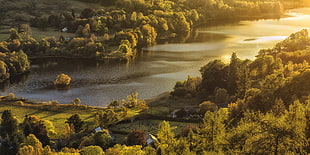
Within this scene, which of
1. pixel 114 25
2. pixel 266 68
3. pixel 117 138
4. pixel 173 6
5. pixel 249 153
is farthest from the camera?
pixel 173 6

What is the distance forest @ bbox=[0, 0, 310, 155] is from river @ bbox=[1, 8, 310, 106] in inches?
139

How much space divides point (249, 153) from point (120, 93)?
4366 cm

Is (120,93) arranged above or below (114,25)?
below

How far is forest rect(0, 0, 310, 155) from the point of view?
2345cm

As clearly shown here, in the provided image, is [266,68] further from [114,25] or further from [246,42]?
[114,25]

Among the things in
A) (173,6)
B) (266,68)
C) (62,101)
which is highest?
(173,6)

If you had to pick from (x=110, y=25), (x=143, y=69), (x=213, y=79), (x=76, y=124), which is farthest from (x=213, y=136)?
(x=110, y=25)

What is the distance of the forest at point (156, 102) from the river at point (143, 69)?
353 centimetres

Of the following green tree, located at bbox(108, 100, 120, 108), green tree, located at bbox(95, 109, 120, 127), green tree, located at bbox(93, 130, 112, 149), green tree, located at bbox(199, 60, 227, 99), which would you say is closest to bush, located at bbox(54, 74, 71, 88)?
green tree, located at bbox(108, 100, 120, 108)

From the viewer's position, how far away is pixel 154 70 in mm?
76312

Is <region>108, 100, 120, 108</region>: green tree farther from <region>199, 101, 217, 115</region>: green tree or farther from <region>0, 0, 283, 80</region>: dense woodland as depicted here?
<region>0, 0, 283, 80</region>: dense woodland

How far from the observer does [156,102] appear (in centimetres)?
5769

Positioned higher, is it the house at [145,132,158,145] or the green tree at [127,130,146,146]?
the green tree at [127,130,146,146]

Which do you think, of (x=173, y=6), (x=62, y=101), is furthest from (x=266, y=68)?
(x=173, y=6)
